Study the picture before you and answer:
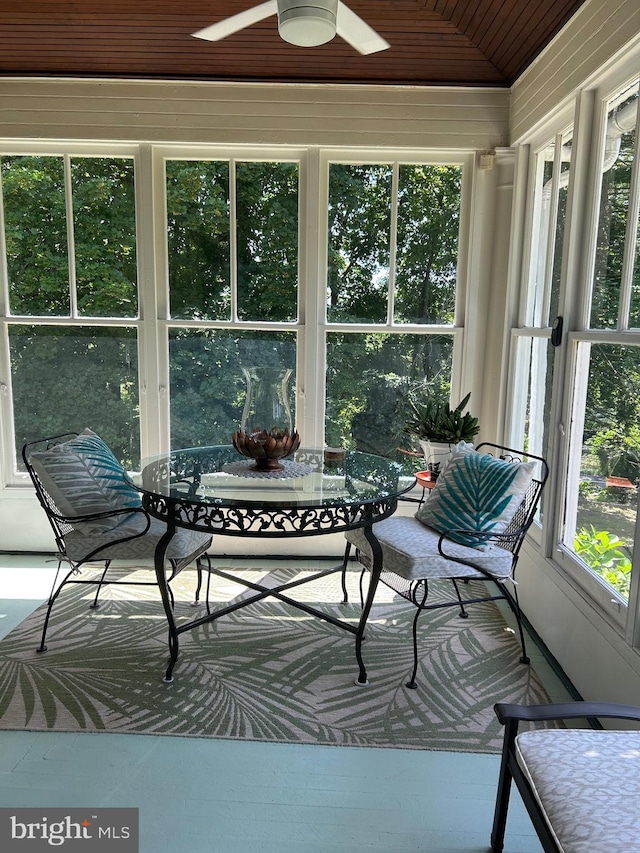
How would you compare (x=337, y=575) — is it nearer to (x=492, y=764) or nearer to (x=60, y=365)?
(x=492, y=764)

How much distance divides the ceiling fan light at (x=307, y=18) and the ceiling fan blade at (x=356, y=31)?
114 millimetres

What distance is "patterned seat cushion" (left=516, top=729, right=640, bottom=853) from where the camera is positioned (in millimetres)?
1212

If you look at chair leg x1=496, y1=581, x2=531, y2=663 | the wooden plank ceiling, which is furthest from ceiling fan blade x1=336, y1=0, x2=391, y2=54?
chair leg x1=496, y1=581, x2=531, y2=663

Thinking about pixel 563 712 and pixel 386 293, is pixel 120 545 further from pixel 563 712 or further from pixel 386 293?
pixel 386 293

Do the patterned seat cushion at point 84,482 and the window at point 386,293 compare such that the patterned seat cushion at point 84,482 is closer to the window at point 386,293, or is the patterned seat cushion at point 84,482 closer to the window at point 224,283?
the window at point 224,283

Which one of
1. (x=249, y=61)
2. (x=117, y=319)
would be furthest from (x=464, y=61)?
(x=117, y=319)

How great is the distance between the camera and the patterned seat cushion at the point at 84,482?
2.73 metres

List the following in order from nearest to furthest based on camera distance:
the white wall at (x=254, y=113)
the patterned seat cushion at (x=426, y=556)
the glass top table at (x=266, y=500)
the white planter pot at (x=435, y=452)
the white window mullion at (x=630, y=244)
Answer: the white window mullion at (x=630, y=244) → the glass top table at (x=266, y=500) → the patterned seat cushion at (x=426, y=556) → the white planter pot at (x=435, y=452) → the white wall at (x=254, y=113)

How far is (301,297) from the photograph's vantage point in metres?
3.89

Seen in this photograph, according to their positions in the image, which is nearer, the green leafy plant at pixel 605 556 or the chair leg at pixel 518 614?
the green leafy plant at pixel 605 556

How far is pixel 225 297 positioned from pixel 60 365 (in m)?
1.13

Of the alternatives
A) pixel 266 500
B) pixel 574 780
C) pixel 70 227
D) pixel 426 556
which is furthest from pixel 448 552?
pixel 70 227

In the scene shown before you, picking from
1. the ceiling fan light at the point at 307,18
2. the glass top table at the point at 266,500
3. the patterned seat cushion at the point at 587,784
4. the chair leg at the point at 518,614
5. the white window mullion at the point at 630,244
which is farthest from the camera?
the chair leg at the point at 518,614

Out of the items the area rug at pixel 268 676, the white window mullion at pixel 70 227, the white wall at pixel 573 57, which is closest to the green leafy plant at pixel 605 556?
the area rug at pixel 268 676
